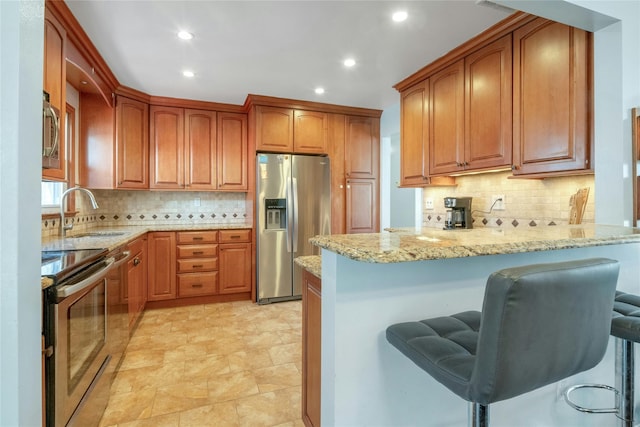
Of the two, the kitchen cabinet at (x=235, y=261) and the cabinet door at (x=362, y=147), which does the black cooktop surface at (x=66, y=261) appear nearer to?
the kitchen cabinet at (x=235, y=261)

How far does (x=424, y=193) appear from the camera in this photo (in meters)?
3.49

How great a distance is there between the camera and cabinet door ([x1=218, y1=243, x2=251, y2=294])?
3760 millimetres

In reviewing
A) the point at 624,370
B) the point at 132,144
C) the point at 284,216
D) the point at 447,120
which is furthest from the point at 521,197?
the point at 132,144

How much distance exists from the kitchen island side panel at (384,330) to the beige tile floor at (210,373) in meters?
0.75

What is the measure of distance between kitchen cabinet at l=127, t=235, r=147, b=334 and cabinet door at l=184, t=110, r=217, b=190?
0.91 m

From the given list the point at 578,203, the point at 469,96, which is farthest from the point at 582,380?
the point at 469,96

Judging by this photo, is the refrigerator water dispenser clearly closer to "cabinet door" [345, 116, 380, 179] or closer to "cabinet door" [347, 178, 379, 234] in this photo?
"cabinet door" [347, 178, 379, 234]

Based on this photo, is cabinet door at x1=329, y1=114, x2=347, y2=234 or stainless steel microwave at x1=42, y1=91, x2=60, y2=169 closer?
stainless steel microwave at x1=42, y1=91, x2=60, y2=169

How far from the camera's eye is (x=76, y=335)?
4.48 feet

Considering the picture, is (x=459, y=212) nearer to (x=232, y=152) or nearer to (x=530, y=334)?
(x=530, y=334)

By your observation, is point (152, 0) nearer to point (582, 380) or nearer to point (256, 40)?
point (256, 40)

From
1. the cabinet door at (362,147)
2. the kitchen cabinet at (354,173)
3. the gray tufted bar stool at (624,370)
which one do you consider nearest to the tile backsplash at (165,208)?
the kitchen cabinet at (354,173)

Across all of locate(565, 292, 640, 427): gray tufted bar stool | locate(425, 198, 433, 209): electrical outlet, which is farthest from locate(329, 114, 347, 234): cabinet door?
locate(565, 292, 640, 427): gray tufted bar stool

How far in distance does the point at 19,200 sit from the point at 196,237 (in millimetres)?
3217
